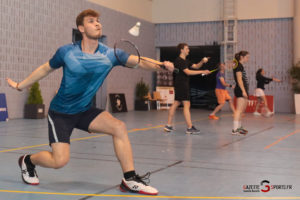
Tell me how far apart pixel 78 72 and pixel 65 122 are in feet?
1.55

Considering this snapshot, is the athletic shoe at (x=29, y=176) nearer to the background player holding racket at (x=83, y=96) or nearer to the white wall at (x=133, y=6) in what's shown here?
the background player holding racket at (x=83, y=96)

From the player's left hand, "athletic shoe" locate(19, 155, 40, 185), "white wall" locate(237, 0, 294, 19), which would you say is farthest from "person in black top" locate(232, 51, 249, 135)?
"white wall" locate(237, 0, 294, 19)

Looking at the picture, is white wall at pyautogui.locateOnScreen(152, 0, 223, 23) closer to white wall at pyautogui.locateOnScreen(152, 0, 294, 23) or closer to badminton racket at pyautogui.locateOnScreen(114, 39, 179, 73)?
white wall at pyautogui.locateOnScreen(152, 0, 294, 23)

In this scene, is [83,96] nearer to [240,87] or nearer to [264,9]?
[240,87]

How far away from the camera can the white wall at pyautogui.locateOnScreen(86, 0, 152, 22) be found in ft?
56.5

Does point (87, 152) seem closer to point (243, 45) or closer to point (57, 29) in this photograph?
point (57, 29)

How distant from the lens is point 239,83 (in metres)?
8.36

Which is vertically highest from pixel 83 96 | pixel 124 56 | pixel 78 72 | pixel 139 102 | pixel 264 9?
pixel 264 9

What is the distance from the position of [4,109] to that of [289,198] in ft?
32.1

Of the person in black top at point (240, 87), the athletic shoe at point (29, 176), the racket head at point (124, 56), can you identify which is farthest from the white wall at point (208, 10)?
the athletic shoe at point (29, 176)

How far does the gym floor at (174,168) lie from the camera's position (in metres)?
3.72

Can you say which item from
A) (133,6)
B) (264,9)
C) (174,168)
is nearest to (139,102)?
(133,6)

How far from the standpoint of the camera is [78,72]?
12.2 ft

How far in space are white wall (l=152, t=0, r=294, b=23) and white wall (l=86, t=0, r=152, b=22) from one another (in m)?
0.52
